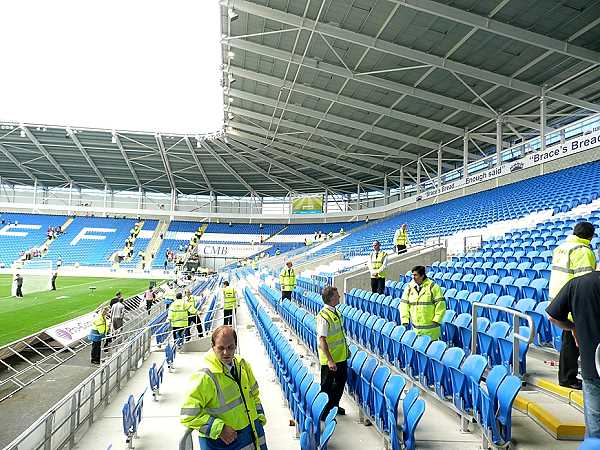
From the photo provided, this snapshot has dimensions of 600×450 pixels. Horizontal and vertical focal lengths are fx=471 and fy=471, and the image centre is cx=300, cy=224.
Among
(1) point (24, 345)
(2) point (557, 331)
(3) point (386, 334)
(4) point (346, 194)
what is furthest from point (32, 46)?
(4) point (346, 194)

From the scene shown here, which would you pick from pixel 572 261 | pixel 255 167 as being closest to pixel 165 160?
pixel 255 167

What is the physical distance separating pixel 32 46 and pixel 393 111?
1807cm

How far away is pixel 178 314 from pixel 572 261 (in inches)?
368

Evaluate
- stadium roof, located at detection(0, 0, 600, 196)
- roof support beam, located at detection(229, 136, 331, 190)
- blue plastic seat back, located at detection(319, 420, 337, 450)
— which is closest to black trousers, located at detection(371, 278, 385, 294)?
blue plastic seat back, located at detection(319, 420, 337, 450)

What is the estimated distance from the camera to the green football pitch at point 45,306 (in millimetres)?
14618

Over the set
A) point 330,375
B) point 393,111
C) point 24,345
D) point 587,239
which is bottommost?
point 24,345

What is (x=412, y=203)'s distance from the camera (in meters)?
34.1

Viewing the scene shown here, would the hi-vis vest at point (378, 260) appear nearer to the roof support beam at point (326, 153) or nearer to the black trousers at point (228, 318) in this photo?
the black trousers at point (228, 318)

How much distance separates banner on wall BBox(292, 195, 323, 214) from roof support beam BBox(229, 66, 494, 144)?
22.4 m

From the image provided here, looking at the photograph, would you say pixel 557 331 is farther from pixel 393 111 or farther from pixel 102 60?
pixel 102 60

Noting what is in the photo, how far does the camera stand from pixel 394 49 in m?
17.0

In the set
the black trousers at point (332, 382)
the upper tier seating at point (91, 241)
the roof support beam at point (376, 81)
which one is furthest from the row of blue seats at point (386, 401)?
the upper tier seating at point (91, 241)

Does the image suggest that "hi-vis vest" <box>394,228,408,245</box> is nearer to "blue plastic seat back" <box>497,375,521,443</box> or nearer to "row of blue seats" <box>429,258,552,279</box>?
"row of blue seats" <box>429,258,552,279</box>

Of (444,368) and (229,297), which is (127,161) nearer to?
(229,297)
